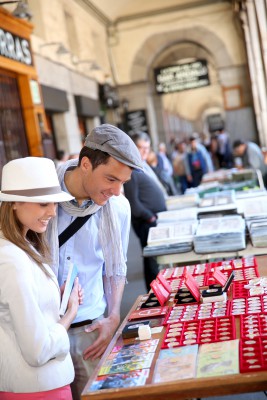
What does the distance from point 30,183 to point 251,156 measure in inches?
346

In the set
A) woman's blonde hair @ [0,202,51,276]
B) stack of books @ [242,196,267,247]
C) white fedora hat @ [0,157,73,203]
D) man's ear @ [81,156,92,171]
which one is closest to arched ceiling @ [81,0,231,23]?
stack of books @ [242,196,267,247]

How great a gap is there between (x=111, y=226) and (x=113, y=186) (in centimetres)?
29

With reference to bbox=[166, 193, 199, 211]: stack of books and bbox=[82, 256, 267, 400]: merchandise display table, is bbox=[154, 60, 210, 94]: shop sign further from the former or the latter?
bbox=[82, 256, 267, 400]: merchandise display table

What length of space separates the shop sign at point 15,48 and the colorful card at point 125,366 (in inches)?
272

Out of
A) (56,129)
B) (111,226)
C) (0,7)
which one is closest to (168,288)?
(111,226)

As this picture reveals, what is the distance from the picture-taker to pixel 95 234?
2.78 metres

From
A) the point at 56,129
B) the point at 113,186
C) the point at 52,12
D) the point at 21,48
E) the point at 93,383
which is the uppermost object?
the point at 52,12

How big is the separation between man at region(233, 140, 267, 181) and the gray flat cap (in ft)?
26.1

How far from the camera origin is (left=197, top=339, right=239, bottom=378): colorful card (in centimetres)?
189

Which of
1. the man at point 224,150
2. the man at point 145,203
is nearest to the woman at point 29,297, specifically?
the man at point 145,203

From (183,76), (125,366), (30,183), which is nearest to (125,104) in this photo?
(183,76)

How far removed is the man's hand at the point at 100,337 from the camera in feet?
8.64

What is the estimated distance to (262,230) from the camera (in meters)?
4.12

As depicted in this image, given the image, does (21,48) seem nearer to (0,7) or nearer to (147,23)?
(0,7)
